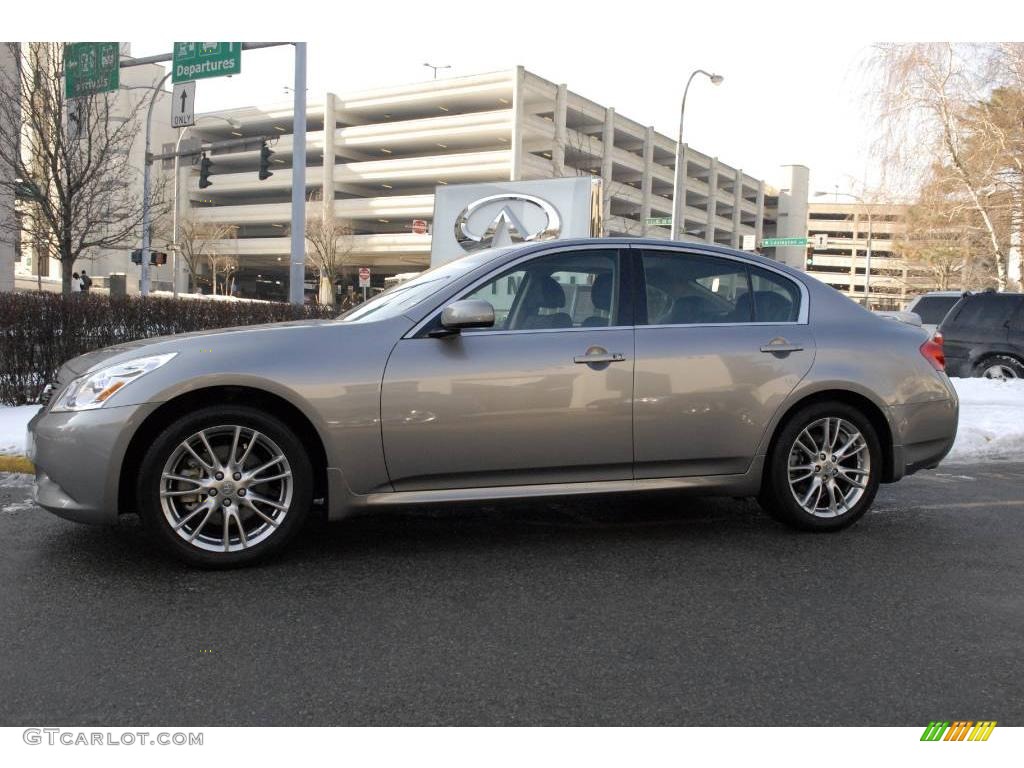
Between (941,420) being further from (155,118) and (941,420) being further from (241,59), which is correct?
(155,118)

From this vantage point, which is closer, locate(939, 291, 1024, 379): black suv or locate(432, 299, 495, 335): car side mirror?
locate(432, 299, 495, 335): car side mirror

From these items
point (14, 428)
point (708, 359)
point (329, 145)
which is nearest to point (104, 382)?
point (708, 359)

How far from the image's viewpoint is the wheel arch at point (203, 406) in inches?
164

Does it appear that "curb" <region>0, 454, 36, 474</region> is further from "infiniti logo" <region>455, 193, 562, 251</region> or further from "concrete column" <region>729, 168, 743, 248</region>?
"concrete column" <region>729, 168, 743, 248</region>

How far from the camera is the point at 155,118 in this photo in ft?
236

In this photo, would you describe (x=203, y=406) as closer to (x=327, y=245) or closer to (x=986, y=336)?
(x=986, y=336)

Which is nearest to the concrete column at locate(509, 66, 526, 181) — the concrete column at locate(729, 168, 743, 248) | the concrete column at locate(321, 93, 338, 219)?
the concrete column at locate(321, 93, 338, 219)

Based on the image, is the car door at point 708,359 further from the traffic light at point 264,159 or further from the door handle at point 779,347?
the traffic light at point 264,159

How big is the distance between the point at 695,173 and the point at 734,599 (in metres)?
81.3

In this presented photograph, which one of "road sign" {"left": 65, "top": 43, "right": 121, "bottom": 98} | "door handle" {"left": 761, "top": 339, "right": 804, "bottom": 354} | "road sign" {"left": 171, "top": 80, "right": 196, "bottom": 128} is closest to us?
"door handle" {"left": 761, "top": 339, "right": 804, "bottom": 354}

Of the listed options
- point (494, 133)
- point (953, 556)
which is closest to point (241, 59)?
point (953, 556)

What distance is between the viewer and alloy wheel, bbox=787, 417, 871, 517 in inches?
199

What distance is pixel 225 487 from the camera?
4.18m

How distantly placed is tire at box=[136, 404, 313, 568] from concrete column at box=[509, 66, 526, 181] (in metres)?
53.6
